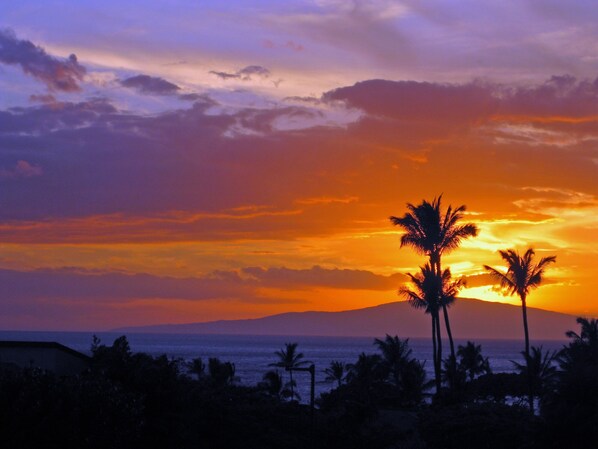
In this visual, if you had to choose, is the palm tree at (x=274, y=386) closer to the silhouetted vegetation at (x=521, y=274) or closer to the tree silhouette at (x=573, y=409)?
the silhouetted vegetation at (x=521, y=274)

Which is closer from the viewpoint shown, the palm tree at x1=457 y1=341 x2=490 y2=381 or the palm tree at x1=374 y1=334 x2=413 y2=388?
the palm tree at x1=374 y1=334 x2=413 y2=388

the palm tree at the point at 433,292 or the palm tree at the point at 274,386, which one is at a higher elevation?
the palm tree at the point at 433,292

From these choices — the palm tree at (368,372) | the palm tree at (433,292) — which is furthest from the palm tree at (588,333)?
the palm tree at (368,372)

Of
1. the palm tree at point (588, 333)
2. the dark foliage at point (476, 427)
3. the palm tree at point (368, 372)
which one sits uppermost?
the palm tree at point (588, 333)

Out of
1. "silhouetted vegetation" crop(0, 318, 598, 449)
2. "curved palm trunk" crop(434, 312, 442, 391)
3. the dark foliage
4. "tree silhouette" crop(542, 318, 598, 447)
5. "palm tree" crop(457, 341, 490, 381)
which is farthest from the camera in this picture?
"palm tree" crop(457, 341, 490, 381)

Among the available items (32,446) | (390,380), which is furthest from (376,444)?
(390,380)

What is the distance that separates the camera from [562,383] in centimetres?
3197

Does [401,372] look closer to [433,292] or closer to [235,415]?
[433,292]

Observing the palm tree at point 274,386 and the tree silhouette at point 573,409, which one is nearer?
the tree silhouette at point 573,409

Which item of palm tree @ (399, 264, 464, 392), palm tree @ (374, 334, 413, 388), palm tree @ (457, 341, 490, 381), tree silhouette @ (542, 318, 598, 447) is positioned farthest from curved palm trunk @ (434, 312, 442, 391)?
palm tree @ (457, 341, 490, 381)

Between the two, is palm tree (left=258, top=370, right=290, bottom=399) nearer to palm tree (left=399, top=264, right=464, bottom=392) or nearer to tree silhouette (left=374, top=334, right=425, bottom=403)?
tree silhouette (left=374, top=334, right=425, bottom=403)

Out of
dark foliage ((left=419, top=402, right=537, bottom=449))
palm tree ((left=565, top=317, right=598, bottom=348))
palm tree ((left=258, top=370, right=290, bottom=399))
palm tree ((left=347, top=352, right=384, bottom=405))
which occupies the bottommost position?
dark foliage ((left=419, top=402, right=537, bottom=449))

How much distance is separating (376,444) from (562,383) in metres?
14.4

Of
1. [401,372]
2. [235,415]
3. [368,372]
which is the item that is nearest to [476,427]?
[235,415]
